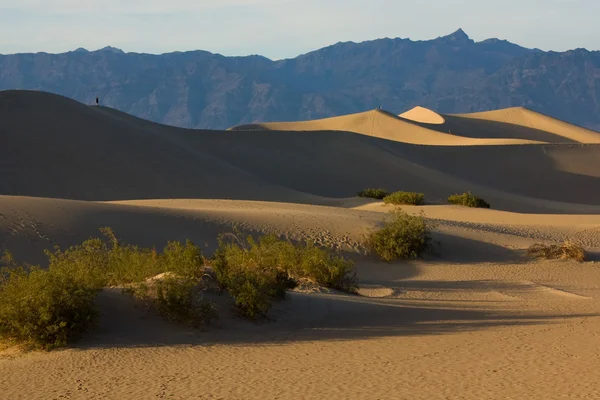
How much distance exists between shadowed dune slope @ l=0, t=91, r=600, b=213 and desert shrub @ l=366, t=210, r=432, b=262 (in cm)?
1365

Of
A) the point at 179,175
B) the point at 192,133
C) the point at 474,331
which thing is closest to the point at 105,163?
the point at 179,175

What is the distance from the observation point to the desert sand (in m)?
8.94

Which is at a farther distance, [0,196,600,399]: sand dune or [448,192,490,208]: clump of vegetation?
[448,192,490,208]: clump of vegetation

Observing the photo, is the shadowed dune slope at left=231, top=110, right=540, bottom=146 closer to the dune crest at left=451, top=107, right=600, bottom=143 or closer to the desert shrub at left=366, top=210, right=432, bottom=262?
the dune crest at left=451, top=107, right=600, bottom=143

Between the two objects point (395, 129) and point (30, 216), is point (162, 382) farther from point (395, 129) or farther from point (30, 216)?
point (395, 129)

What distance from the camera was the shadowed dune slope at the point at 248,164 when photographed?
37188 millimetres

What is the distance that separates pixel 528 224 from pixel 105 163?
20110 mm

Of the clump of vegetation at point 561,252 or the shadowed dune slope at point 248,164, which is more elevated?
the shadowed dune slope at point 248,164

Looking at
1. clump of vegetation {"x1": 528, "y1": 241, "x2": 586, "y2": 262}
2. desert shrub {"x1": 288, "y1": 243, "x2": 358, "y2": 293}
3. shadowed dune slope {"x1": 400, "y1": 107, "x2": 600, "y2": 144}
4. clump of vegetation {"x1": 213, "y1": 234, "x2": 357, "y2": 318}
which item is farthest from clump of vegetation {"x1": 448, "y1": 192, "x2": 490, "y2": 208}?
shadowed dune slope {"x1": 400, "y1": 107, "x2": 600, "y2": 144}

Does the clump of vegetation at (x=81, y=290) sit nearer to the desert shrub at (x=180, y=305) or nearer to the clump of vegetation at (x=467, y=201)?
the desert shrub at (x=180, y=305)

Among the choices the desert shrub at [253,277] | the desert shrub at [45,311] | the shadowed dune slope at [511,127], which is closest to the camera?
the desert shrub at [45,311]

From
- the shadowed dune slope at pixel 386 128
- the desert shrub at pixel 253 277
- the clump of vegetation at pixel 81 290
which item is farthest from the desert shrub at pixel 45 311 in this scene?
the shadowed dune slope at pixel 386 128

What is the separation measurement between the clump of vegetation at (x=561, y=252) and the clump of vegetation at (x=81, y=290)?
10.6 m

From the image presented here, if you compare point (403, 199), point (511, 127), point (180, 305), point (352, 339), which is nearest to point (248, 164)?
point (403, 199)
